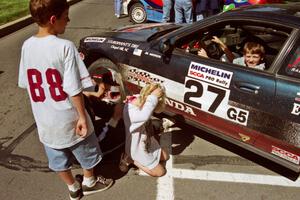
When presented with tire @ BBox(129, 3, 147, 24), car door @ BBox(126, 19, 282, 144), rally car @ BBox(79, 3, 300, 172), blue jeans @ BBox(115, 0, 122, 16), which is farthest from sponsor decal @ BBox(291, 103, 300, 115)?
blue jeans @ BBox(115, 0, 122, 16)

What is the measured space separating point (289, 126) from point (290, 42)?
2.31 feet

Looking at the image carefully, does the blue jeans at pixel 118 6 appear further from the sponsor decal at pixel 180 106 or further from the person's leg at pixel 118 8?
the sponsor decal at pixel 180 106

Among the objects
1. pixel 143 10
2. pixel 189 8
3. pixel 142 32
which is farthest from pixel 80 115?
pixel 143 10

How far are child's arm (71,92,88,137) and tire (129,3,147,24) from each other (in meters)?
6.30

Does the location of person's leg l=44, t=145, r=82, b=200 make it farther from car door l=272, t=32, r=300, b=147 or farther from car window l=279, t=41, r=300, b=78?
car window l=279, t=41, r=300, b=78

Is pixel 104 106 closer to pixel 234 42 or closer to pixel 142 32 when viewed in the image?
pixel 142 32

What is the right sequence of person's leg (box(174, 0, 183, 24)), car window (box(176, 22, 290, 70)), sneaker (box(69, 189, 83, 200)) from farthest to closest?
person's leg (box(174, 0, 183, 24)), car window (box(176, 22, 290, 70)), sneaker (box(69, 189, 83, 200))

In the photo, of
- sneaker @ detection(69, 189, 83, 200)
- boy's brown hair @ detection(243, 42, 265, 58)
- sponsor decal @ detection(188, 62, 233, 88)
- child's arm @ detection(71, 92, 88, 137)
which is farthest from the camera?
boy's brown hair @ detection(243, 42, 265, 58)

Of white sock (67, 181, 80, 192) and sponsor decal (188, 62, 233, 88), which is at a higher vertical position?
sponsor decal (188, 62, 233, 88)

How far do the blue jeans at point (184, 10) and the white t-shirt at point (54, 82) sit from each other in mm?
4547

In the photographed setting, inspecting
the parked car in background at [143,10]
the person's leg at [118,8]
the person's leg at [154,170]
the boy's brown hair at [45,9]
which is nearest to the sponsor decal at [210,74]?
the person's leg at [154,170]

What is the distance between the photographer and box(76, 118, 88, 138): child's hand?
242cm

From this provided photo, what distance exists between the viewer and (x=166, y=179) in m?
3.21

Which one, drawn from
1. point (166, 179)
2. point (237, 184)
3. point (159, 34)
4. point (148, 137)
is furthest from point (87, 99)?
point (237, 184)
